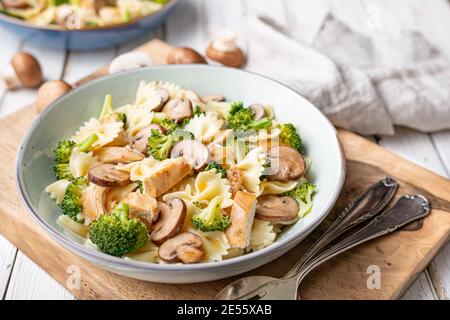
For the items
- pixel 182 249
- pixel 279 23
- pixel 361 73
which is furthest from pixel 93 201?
pixel 279 23

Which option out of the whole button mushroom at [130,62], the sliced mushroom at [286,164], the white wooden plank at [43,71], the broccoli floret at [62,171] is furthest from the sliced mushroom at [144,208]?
the white wooden plank at [43,71]

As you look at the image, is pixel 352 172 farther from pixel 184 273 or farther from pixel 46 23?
pixel 46 23

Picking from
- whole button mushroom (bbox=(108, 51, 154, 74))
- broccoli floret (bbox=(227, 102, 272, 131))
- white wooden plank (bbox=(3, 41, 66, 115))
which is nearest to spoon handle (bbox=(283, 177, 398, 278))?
broccoli floret (bbox=(227, 102, 272, 131))

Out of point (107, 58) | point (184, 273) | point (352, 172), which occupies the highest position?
point (184, 273)

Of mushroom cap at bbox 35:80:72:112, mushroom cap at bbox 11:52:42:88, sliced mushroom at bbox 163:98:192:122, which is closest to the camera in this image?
sliced mushroom at bbox 163:98:192:122

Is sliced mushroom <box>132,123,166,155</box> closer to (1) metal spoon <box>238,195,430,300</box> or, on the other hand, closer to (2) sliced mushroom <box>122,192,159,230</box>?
(2) sliced mushroom <box>122,192,159,230</box>
